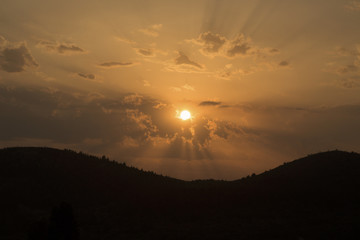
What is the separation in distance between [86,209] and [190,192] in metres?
20.5

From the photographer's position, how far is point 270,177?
7225 centimetres

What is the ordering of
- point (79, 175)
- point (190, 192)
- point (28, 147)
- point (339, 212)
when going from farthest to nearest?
1. point (28, 147)
2. point (79, 175)
3. point (190, 192)
4. point (339, 212)

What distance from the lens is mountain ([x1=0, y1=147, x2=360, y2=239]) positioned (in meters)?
43.7

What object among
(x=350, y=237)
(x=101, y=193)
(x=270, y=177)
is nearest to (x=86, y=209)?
(x=101, y=193)

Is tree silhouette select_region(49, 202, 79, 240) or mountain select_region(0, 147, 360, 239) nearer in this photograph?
tree silhouette select_region(49, 202, 79, 240)

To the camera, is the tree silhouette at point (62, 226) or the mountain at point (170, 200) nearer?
the tree silhouette at point (62, 226)

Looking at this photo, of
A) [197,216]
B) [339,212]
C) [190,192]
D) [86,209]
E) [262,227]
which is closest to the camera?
[262,227]

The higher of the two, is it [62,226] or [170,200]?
[170,200]

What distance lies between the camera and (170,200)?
64375mm

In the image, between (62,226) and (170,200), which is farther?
(170,200)

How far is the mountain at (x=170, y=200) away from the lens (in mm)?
A: 43719

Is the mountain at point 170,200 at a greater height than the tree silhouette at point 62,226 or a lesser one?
greater

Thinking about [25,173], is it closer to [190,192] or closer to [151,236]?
[190,192]

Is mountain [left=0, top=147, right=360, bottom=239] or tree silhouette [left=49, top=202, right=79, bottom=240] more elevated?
mountain [left=0, top=147, right=360, bottom=239]
